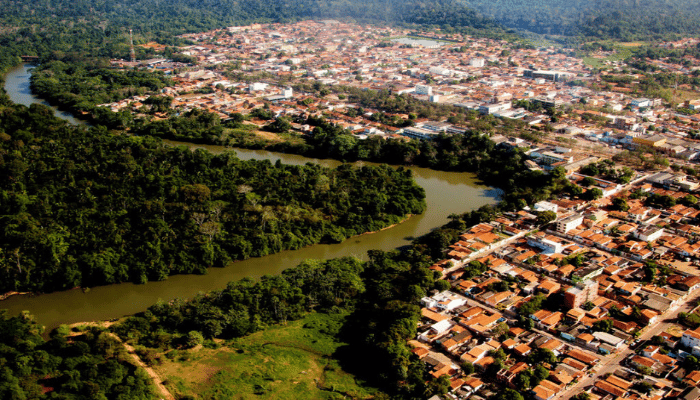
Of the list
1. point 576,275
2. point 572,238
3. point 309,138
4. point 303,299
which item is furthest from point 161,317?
point 309,138

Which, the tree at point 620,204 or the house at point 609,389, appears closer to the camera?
the house at point 609,389

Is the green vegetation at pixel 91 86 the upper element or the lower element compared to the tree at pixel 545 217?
upper

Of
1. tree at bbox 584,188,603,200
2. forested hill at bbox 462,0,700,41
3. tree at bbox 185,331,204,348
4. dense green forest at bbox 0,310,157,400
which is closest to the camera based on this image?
dense green forest at bbox 0,310,157,400

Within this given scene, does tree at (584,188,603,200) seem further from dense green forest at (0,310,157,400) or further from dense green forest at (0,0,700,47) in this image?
dense green forest at (0,0,700,47)

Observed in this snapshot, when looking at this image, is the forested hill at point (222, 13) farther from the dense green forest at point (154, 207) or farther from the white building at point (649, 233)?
the white building at point (649, 233)

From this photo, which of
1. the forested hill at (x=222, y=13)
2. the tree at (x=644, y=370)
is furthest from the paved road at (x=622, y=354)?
the forested hill at (x=222, y=13)

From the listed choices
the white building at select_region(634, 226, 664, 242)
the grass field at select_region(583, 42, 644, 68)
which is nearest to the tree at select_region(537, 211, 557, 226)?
the white building at select_region(634, 226, 664, 242)

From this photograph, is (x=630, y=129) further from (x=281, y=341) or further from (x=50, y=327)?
(x=50, y=327)

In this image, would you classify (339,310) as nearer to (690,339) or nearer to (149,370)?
(149,370)
